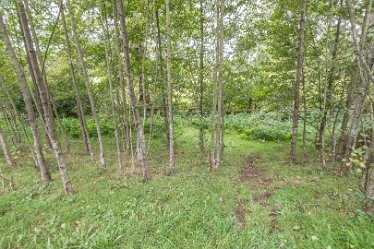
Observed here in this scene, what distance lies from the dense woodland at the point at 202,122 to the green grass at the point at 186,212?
0.02 m

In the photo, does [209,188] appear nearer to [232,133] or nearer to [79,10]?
[79,10]

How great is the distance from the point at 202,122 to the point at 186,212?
3.08 meters

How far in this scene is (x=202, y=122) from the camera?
5.64 meters

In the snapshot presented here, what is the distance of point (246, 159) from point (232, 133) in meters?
4.51

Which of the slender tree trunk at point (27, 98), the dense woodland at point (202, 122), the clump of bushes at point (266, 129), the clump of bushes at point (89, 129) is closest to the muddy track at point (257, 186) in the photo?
the dense woodland at point (202, 122)

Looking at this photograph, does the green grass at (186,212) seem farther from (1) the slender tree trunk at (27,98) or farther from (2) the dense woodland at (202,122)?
(1) the slender tree trunk at (27,98)

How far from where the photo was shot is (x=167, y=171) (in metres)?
4.99

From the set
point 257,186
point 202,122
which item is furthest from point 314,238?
point 202,122

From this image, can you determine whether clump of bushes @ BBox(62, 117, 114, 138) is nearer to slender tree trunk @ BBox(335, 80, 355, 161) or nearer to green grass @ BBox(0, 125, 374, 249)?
green grass @ BBox(0, 125, 374, 249)

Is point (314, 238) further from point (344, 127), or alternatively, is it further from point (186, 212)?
point (344, 127)

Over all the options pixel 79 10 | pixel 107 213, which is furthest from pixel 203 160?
pixel 79 10

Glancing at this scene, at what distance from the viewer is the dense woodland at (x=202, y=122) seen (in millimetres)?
2496

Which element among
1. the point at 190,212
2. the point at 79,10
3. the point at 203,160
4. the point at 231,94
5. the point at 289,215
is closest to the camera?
the point at 289,215

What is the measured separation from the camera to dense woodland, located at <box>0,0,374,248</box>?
2496mm
